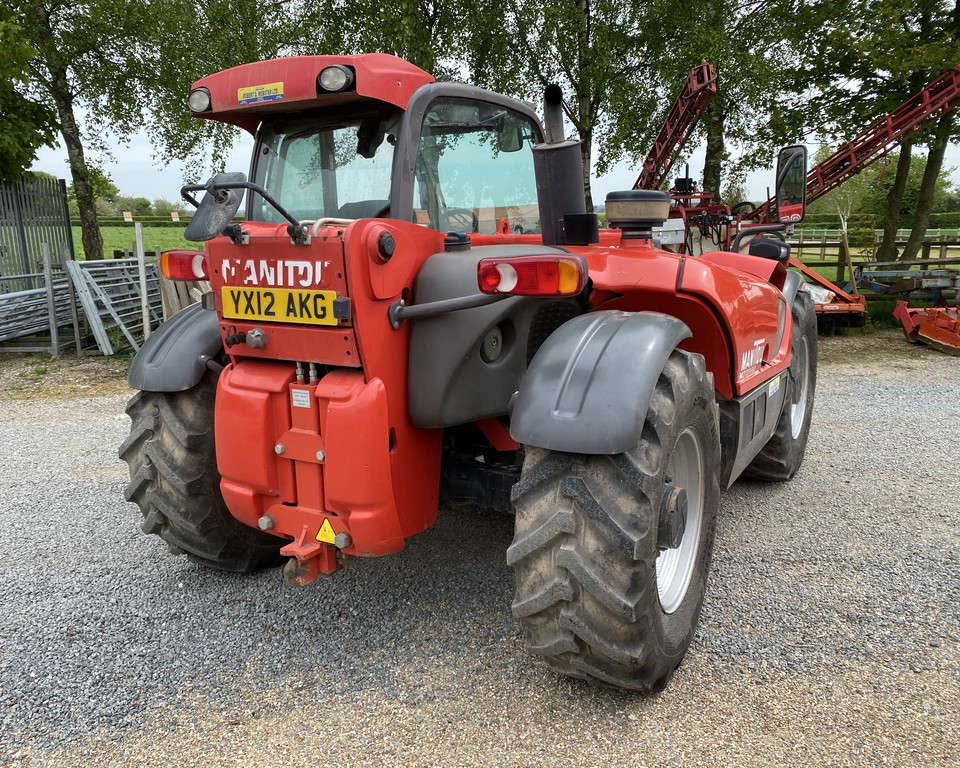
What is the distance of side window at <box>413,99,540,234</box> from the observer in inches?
119

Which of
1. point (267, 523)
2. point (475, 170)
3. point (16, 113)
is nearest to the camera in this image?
point (267, 523)

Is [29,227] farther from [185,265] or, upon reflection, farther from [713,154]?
[713,154]

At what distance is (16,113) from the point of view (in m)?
11.5

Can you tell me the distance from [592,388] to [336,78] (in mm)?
1402

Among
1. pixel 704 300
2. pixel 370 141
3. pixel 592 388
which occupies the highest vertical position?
pixel 370 141

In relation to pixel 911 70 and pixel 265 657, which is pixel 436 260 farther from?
pixel 911 70

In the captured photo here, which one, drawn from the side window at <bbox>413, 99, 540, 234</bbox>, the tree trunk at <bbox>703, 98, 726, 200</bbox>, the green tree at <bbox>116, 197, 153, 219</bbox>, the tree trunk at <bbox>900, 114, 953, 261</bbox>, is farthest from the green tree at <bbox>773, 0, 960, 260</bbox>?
the green tree at <bbox>116, 197, 153, 219</bbox>

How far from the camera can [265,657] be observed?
2945 mm

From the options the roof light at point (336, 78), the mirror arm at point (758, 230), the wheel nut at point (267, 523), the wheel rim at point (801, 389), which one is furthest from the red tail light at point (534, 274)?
the wheel rim at point (801, 389)

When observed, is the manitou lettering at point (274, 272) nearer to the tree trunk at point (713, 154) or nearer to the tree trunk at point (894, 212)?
the tree trunk at point (713, 154)

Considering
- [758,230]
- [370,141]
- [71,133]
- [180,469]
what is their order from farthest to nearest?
1. [71,133]
2. [758,230]
3. [180,469]
4. [370,141]

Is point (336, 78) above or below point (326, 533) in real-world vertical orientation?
above

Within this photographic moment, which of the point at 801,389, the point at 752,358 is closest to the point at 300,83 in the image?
the point at 752,358

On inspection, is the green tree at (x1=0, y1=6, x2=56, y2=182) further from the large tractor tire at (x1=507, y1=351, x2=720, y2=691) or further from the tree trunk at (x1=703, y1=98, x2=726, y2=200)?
the tree trunk at (x1=703, y1=98, x2=726, y2=200)
